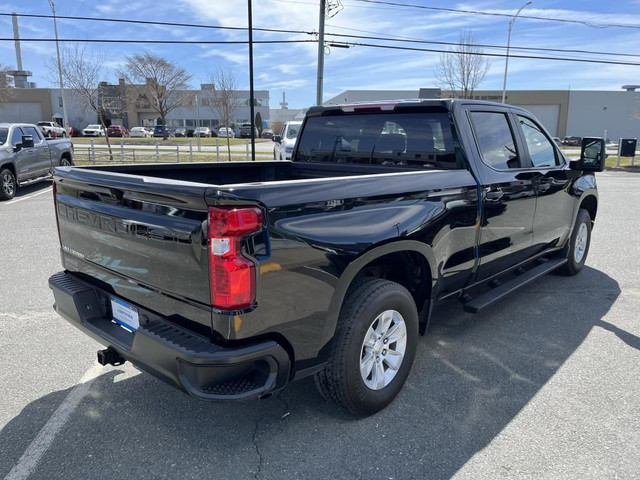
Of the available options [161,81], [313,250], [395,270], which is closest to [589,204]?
[395,270]

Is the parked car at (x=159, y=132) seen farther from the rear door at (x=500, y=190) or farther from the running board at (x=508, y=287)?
the rear door at (x=500, y=190)

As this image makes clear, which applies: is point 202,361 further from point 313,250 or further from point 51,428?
point 51,428

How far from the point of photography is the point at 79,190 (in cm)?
296

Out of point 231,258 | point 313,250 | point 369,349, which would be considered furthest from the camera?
point 369,349

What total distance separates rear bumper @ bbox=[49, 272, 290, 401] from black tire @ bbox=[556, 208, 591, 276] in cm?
437

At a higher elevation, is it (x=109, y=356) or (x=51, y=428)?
(x=109, y=356)

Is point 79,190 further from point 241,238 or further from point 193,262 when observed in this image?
point 241,238

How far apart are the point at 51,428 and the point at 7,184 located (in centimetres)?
1034

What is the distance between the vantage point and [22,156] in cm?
1177

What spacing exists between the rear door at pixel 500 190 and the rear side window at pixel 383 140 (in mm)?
244

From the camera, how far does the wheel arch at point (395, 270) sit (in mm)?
2621

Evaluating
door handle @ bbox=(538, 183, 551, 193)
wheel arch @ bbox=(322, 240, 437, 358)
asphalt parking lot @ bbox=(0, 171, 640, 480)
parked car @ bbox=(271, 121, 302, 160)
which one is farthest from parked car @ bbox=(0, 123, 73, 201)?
door handle @ bbox=(538, 183, 551, 193)

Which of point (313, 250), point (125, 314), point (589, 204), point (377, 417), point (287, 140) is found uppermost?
point (287, 140)


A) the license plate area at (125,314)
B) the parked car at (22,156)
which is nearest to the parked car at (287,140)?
the parked car at (22,156)
